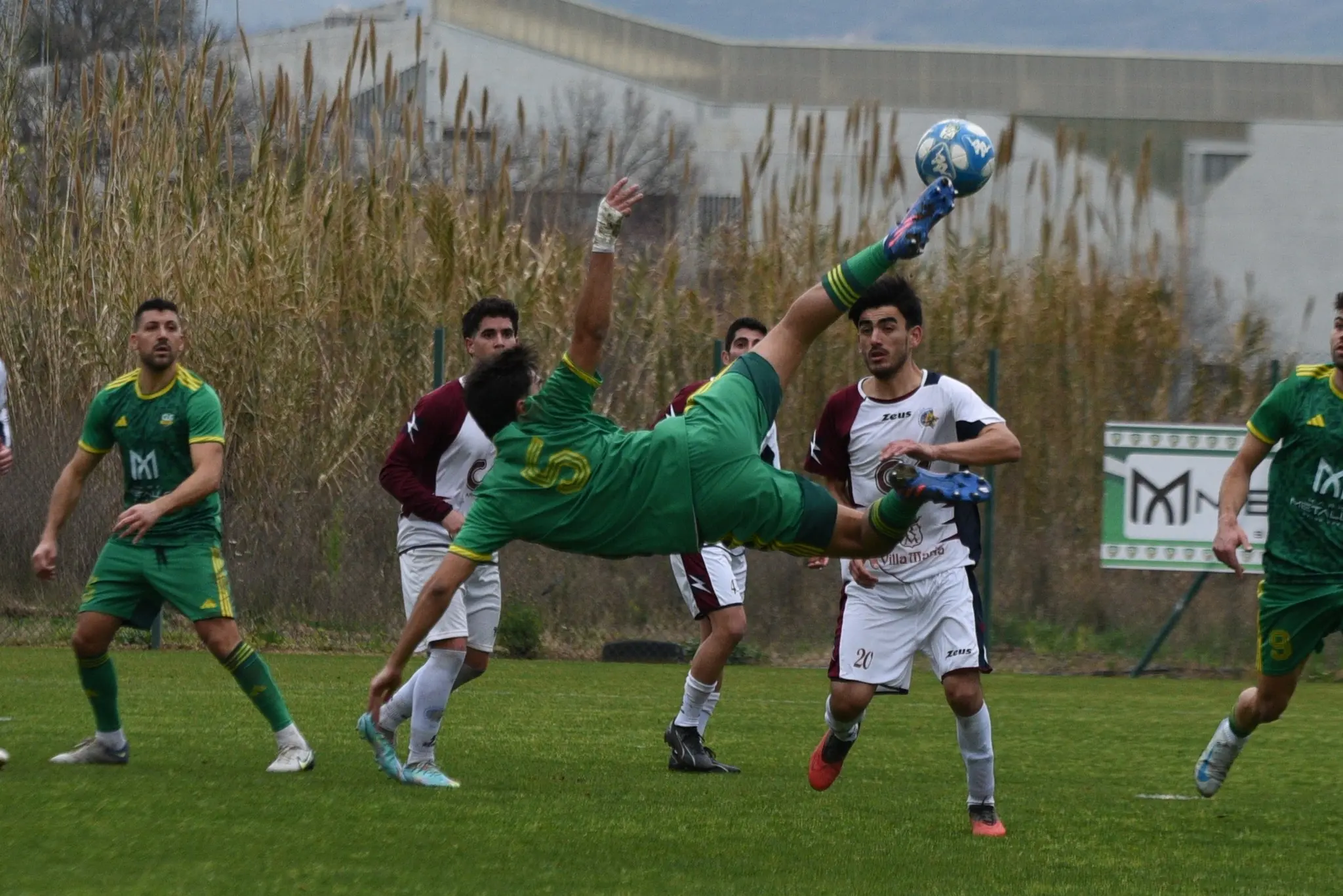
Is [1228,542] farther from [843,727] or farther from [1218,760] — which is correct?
[843,727]

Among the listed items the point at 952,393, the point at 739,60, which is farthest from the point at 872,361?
the point at 739,60

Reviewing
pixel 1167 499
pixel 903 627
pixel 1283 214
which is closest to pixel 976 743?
pixel 903 627

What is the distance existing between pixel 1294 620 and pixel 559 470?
9.81 feet

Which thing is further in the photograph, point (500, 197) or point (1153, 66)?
point (1153, 66)

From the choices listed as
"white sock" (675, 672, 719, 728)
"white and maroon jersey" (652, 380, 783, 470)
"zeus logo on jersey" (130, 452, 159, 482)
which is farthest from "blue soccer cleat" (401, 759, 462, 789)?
"white and maroon jersey" (652, 380, 783, 470)

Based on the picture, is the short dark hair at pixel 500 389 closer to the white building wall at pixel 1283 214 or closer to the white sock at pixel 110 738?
the white sock at pixel 110 738

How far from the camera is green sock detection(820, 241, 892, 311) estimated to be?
625cm

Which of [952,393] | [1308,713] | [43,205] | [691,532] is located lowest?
[1308,713]

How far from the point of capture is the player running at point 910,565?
21.7 feet

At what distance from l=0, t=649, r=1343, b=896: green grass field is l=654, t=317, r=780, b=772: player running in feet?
0.76

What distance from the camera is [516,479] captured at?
6148 millimetres

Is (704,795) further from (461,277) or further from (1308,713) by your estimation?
(461,277)

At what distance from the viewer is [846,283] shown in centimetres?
632

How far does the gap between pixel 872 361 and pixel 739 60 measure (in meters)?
42.9
